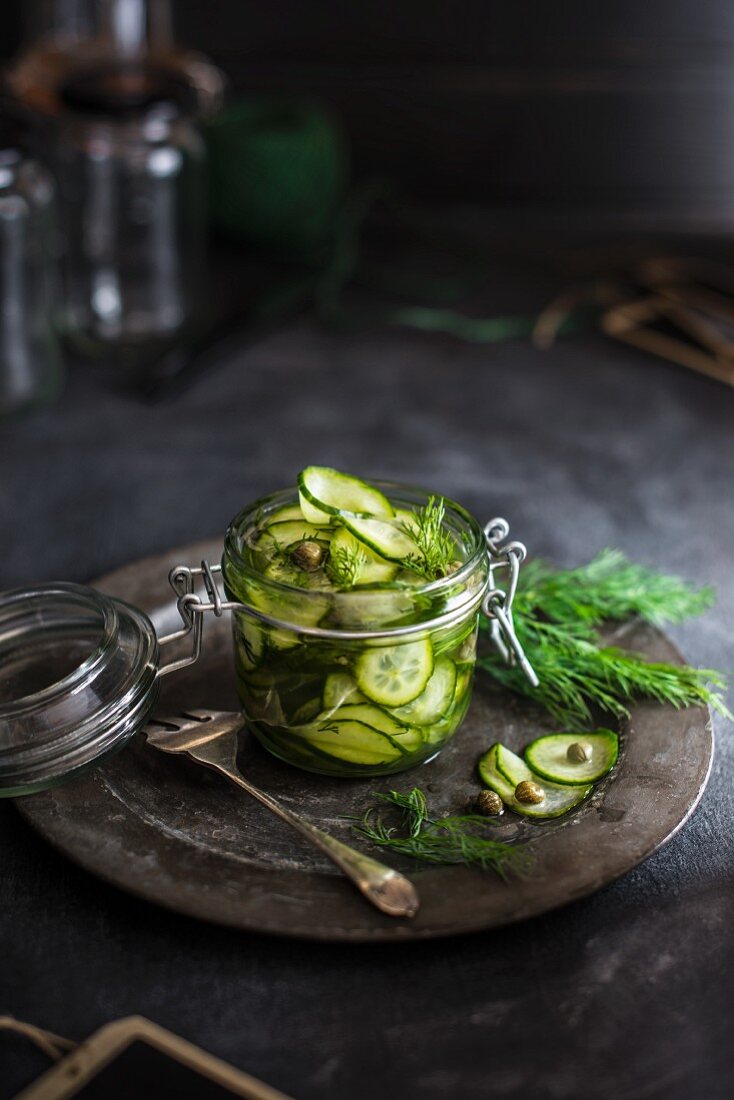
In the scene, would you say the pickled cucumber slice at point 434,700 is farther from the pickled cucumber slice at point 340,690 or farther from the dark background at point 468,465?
the dark background at point 468,465

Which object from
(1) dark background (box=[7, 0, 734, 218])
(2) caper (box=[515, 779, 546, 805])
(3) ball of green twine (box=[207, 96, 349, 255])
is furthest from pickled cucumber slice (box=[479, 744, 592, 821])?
(1) dark background (box=[7, 0, 734, 218])

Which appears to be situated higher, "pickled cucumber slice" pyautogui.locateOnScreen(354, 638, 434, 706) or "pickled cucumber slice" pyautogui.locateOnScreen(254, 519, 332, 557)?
"pickled cucumber slice" pyautogui.locateOnScreen(254, 519, 332, 557)

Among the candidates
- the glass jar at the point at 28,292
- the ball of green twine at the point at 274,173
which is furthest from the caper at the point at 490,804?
the ball of green twine at the point at 274,173

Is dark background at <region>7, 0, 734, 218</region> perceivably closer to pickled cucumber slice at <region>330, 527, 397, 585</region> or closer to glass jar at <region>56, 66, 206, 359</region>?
Result: glass jar at <region>56, 66, 206, 359</region>

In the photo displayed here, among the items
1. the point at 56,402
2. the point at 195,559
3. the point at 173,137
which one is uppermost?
the point at 173,137

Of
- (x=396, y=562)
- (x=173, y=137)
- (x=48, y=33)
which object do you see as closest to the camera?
(x=396, y=562)

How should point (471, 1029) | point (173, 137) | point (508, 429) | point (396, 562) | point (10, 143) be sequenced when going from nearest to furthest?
point (471, 1029), point (396, 562), point (10, 143), point (508, 429), point (173, 137)

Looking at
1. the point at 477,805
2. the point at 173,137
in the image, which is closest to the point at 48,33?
the point at 173,137

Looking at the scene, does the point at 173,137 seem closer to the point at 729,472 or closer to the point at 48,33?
the point at 48,33
